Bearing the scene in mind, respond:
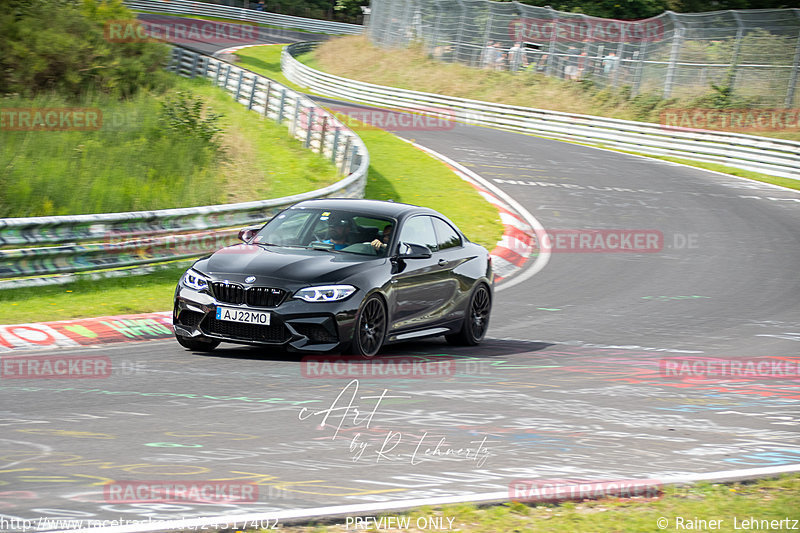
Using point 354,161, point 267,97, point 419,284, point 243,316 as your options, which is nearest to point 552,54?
point 267,97

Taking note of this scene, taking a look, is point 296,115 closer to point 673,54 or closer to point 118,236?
point 118,236

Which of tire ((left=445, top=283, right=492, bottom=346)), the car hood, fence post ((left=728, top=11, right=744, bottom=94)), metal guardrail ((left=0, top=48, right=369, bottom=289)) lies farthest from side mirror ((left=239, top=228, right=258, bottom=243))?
fence post ((left=728, top=11, right=744, bottom=94))

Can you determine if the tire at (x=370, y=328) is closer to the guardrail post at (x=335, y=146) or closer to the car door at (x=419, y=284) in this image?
the car door at (x=419, y=284)

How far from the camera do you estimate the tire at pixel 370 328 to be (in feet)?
30.4

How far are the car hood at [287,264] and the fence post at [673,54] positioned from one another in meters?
→ 31.2

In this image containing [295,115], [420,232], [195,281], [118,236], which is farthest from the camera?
[295,115]

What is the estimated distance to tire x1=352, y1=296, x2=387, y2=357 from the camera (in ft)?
30.4

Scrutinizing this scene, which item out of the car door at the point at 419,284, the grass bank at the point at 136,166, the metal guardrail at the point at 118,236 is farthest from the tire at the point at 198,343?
the grass bank at the point at 136,166

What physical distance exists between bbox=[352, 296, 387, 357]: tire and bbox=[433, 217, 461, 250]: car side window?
5.37 ft

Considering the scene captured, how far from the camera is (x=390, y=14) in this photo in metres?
56.0

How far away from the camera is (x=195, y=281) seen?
9.38m

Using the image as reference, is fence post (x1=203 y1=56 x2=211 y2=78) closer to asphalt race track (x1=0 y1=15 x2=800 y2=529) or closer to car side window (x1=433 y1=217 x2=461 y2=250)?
asphalt race track (x1=0 y1=15 x2=800 y2=529)

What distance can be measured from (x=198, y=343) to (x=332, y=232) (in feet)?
5.58

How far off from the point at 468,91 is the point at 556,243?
2881cm
